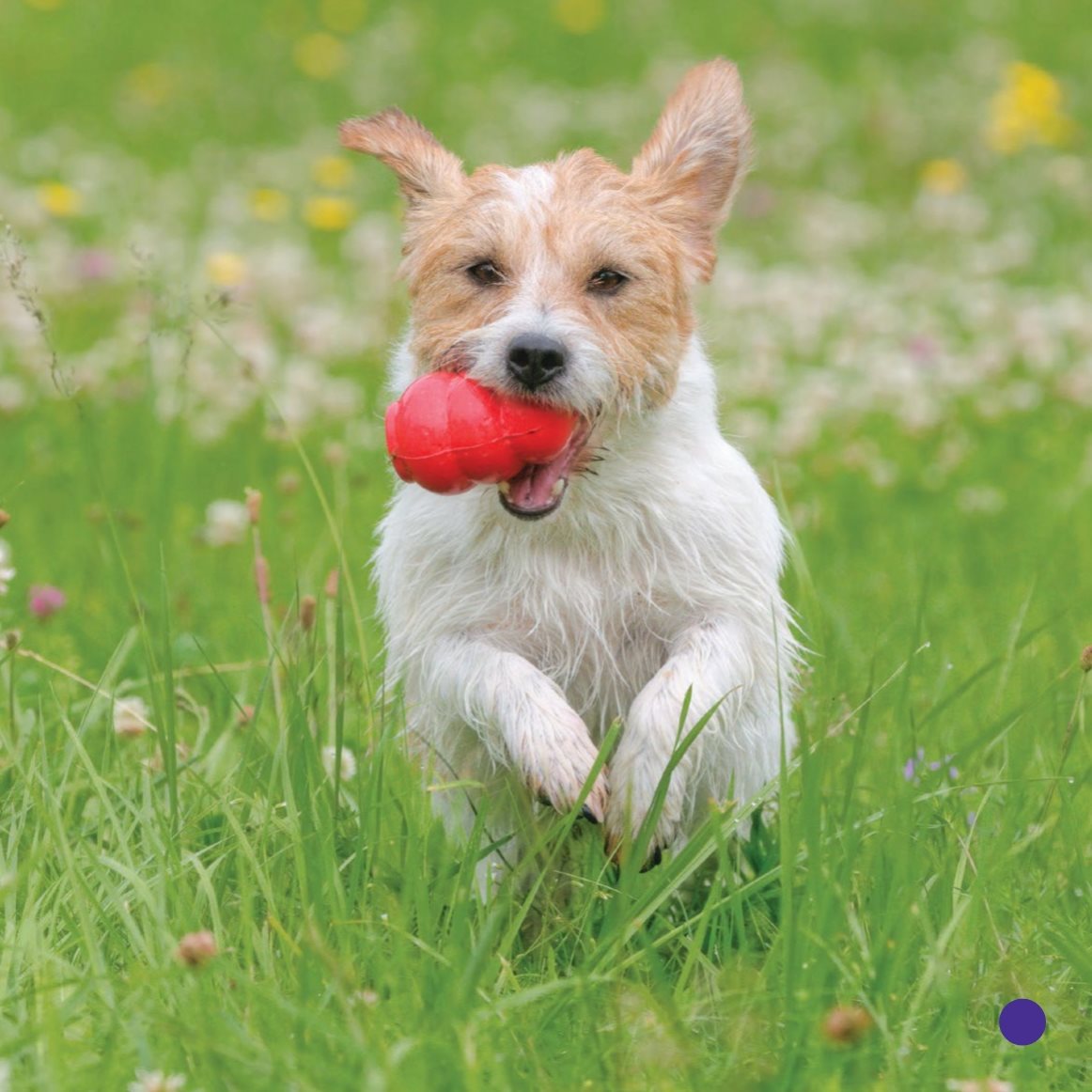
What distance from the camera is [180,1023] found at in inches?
112

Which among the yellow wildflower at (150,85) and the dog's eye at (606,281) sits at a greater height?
the dog's eye at (606,281)

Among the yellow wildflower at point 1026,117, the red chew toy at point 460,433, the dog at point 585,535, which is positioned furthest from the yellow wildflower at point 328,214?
the red chew toy at point 460,433

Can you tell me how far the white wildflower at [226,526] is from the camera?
5.74 metres

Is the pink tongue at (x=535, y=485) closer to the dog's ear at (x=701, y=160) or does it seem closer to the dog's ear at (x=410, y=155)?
the dog's ear at (x=701, y=160)

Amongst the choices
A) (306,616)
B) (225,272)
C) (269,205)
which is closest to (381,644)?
(306,616)

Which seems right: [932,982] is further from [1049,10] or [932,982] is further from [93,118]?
[1049,10]

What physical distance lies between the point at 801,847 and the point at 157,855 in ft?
4.01

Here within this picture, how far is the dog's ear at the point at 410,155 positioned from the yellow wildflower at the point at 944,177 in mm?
6397

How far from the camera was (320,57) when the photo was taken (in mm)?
13898

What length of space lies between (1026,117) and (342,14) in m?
6.44

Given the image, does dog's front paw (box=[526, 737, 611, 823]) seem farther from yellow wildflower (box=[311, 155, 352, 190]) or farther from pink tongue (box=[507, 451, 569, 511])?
yellow wildflower (box=[311, 155, 352, 190])

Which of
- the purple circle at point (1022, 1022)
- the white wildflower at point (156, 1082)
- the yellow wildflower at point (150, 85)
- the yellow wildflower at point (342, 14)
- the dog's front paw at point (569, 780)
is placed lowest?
the purple circle at point (1022, 1022)

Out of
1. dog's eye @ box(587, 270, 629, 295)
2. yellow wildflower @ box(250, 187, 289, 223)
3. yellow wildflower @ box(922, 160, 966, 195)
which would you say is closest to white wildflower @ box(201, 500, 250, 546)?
dog's eye @ box(587, 270, 629, 295)

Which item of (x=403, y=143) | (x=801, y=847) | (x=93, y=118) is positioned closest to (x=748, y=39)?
(x=93, y=118)
